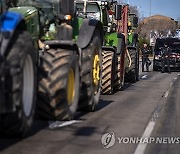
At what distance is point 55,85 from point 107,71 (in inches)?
208

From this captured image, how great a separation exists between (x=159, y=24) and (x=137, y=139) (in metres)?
109

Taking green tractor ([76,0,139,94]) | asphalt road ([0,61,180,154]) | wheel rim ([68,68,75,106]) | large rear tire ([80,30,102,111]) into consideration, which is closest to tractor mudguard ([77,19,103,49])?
large rear tire ([80,30,102,111])

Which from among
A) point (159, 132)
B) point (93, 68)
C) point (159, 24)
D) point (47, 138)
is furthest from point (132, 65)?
point (159, 24)

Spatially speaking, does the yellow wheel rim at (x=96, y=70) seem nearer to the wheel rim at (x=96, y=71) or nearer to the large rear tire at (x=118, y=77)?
the wheel rim at (x=96, y=71)

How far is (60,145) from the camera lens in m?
6.52

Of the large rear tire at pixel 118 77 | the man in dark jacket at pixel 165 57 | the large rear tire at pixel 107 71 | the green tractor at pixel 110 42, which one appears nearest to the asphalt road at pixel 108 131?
the large rear tire at pixel 107 71

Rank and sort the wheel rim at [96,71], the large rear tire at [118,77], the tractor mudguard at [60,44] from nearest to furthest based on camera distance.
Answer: the tractor mudguard at [60,44]
the wheel rim at [96,71]
the large rear tire at [118,77]

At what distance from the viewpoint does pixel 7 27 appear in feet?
18.2

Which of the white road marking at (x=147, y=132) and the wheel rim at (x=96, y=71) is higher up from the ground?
the wheel rim at (x=96, y=71)

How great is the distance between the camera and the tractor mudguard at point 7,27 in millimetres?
5436

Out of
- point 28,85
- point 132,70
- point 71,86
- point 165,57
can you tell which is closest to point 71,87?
point 71,86

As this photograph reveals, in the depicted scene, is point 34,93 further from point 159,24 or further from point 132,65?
point 159,24

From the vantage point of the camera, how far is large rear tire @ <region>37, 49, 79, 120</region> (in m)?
7.32

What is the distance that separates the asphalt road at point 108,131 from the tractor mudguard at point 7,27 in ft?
4.70
